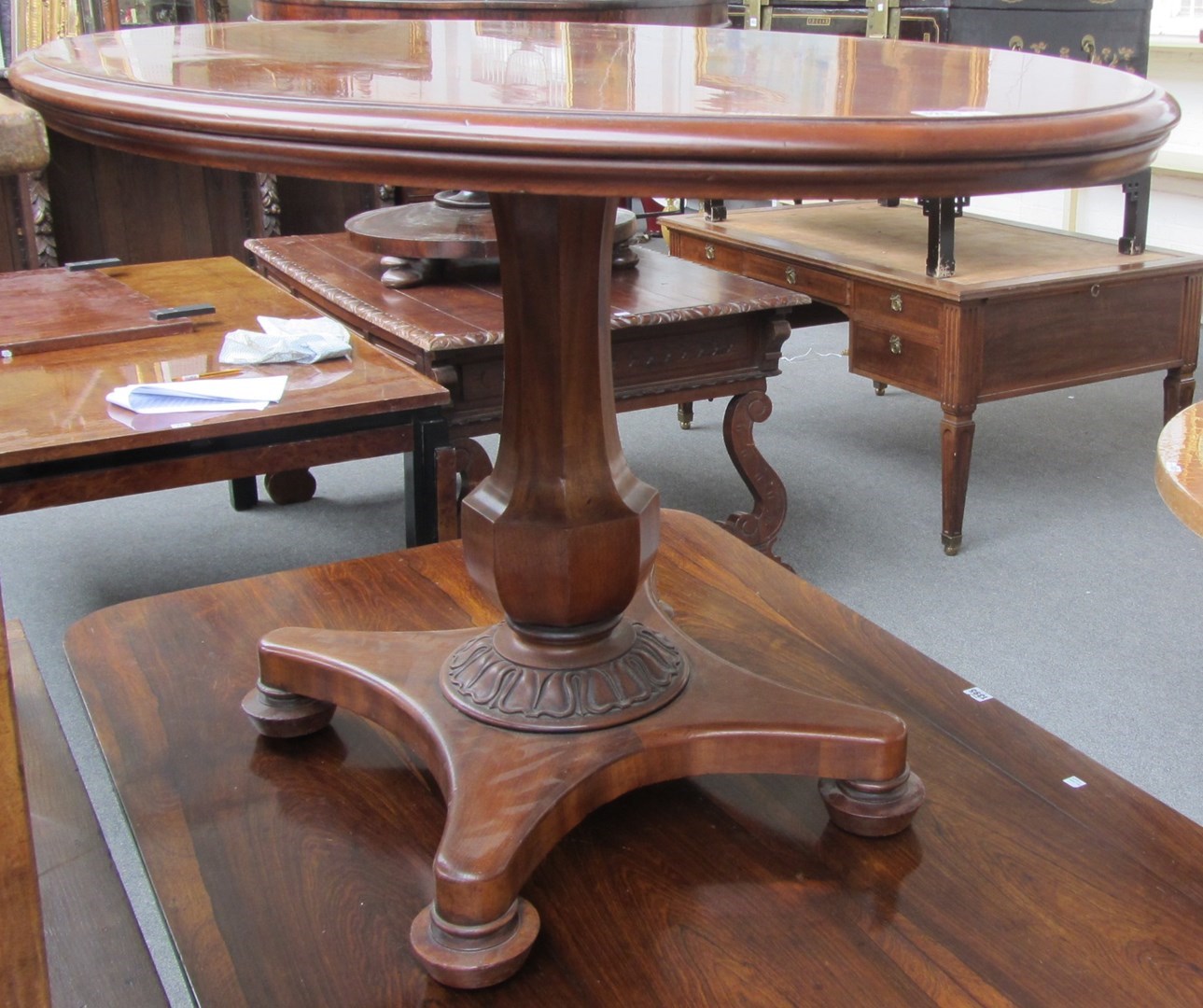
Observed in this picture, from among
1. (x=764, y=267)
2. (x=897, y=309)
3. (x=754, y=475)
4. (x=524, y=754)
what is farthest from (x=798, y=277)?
(x=524, y=754)

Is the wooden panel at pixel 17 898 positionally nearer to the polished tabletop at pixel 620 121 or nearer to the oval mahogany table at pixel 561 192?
the oval mahogany table at pixel 561 192

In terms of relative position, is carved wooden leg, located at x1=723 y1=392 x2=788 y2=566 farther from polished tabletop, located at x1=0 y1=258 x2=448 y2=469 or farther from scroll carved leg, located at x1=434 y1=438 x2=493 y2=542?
polished tabletop, located at x1=0 y1=258 x2=448 y2=469

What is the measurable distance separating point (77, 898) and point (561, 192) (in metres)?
0.64

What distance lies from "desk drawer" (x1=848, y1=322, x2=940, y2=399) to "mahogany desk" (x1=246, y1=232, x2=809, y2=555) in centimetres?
32

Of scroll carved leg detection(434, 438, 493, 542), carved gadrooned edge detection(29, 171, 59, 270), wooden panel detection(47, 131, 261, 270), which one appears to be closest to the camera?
scroll carved leg detection(434, 438, 493, 542)

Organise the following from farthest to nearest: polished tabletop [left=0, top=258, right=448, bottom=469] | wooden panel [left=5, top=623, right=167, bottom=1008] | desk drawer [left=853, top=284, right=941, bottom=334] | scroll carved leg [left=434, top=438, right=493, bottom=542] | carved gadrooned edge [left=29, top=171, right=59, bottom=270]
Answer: carved gadrooned edge [left=29, top=171, right=59, bottom=270], desk drawer [left=853, top=284, right=941, bottom=334], scroll carved leg [left=434, top=438, right=493, bottom=542], polished tabletop [left=0, top=258, right=448, bottom=469], wooden panel [left=5, top=623, right=167, bottom=1008]

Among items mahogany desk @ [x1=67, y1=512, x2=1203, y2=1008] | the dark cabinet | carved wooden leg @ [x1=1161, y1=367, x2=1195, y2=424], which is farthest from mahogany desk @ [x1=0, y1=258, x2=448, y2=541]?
the dark cabinet

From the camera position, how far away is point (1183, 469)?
0.78m

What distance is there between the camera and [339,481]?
2.72m

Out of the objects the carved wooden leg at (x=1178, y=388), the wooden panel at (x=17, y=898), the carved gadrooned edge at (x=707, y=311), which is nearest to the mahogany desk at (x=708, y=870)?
the wooden panel at (x=17, y=898)

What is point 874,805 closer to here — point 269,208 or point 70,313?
point 70,313

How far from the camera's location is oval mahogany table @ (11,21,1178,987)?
1.53ft

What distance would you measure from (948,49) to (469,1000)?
633 millimetres

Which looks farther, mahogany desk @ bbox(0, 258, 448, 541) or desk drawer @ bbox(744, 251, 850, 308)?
desk drawer @ bbox(744, 251, 850, 308)
